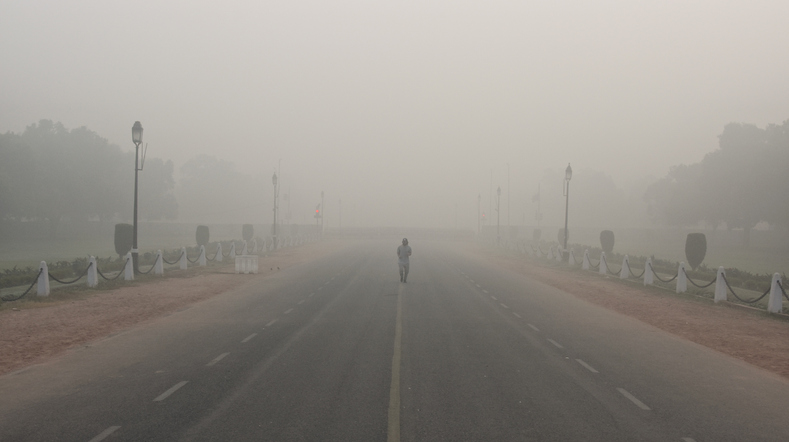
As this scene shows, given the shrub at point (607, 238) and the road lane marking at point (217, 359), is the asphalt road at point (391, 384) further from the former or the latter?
the shrub at point (607, 238)

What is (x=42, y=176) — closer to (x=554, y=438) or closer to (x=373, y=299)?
(x=373, y=299)

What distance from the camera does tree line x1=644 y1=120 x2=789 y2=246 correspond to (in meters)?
56.5

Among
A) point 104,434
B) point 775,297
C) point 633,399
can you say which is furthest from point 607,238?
point 104,434

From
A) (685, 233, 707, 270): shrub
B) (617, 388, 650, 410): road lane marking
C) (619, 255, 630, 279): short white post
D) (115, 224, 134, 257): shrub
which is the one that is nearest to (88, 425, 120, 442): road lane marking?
(617, 388, 650, 410): road lane marking

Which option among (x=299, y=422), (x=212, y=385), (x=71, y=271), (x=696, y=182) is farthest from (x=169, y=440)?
(x=696, y=182)

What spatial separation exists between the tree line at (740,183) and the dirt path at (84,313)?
181ft

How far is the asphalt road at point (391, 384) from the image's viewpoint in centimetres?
594

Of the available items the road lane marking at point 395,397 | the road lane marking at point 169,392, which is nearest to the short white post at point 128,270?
the road lane marking at point 395,397

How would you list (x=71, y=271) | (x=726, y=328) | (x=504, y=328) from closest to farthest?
(x=504, y=328)
(x=726, y=328)
(x=71, y=271)

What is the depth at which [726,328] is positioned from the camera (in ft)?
43.3

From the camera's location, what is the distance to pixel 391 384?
7.57 metres

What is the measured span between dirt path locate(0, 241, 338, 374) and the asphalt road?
731 mm

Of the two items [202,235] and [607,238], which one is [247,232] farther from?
[607,238]

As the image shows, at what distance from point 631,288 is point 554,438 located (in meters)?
18.0
